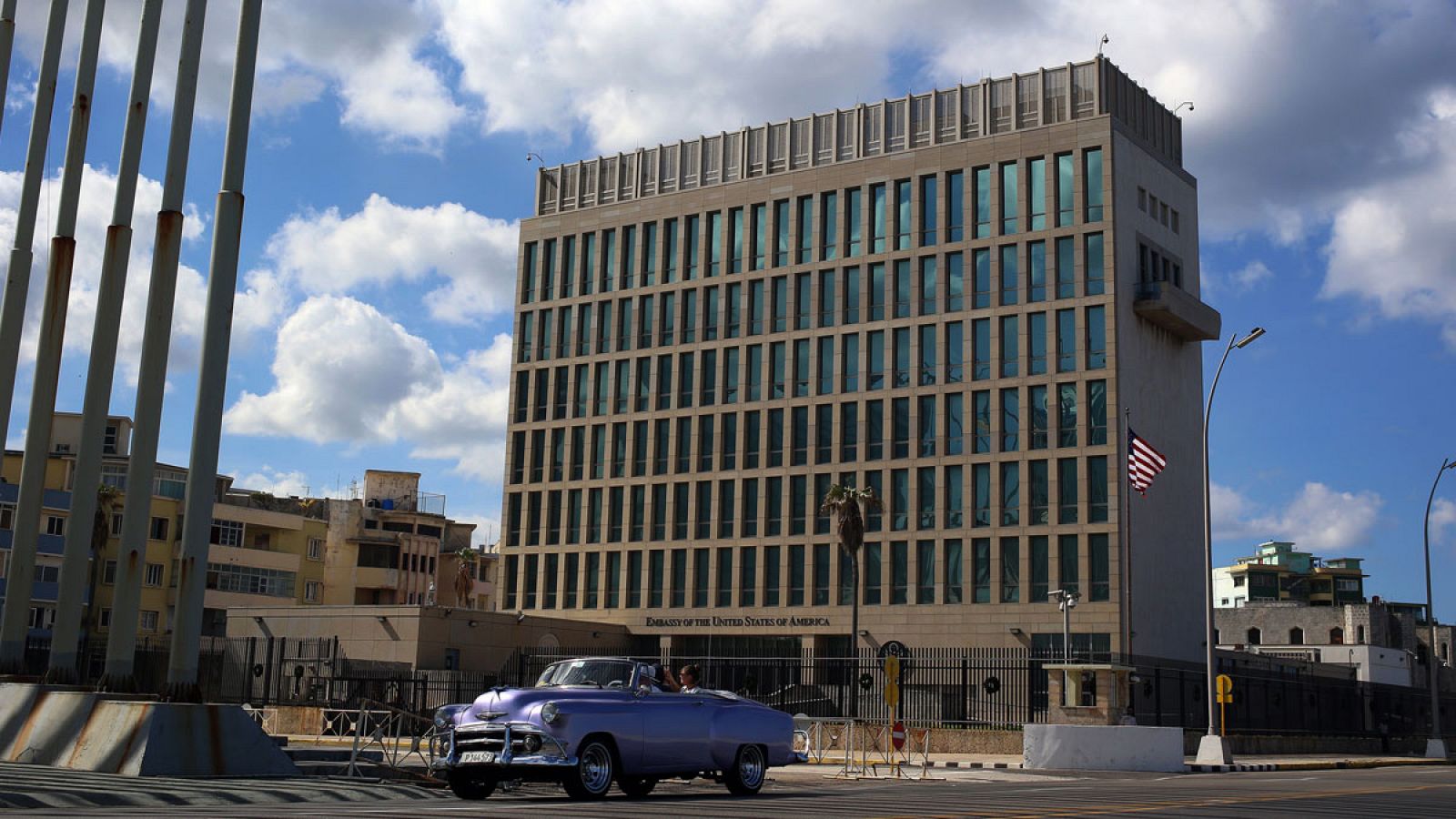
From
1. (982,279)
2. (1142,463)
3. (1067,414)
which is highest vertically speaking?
(982,279)

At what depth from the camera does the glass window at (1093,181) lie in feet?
208

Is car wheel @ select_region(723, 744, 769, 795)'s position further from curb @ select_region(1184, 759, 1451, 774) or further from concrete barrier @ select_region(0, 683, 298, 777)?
curb @ select_region(1184, 759, 1451, 774)

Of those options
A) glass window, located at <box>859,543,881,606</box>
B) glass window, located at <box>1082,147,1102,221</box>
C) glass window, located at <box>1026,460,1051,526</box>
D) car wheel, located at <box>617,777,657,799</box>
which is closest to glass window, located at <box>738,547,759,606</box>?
glass window, located at <box>859,543,881,606</box>

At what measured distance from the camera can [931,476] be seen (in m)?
66.3

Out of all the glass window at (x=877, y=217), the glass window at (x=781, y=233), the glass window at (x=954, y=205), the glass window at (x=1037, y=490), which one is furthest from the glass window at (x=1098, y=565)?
the glass window at (x=781, y=233)

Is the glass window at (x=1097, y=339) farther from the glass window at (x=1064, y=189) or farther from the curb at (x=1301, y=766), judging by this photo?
the curb at (x=1301, y=766)

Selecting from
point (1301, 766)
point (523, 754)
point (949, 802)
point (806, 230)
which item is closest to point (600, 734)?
point (523, 754)

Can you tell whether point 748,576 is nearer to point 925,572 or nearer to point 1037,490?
point 925,572

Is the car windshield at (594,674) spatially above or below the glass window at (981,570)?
below

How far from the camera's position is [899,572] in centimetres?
6656

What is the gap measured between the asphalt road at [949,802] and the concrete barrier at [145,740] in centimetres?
111

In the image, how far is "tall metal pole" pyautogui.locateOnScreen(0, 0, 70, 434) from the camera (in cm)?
2541

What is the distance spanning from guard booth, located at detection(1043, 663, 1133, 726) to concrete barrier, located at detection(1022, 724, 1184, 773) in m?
2.82

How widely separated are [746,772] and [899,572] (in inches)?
1904
